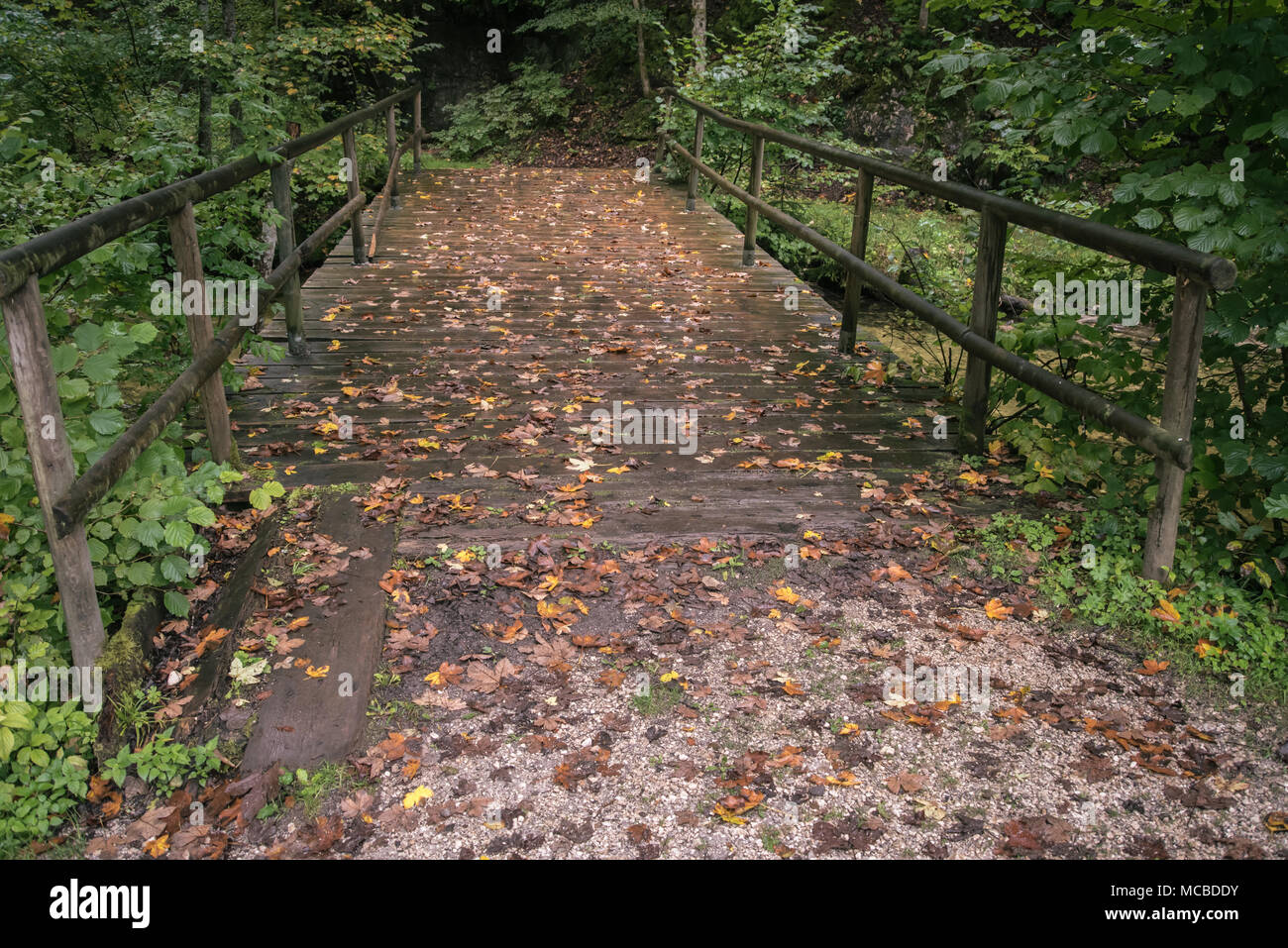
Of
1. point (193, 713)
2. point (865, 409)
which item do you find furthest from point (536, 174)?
point (193, 713)

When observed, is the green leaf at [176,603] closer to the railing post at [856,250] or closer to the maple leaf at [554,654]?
the maple leaf at [554,654]

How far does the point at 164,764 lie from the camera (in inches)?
112

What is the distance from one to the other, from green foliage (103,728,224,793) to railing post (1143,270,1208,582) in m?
3.47

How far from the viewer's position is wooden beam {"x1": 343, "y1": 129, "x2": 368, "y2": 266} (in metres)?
7.90

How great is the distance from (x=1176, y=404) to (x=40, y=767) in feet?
13.2

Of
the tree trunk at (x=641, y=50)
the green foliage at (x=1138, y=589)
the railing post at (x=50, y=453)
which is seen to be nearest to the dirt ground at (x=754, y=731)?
the green foliage at (x=1138, y=589)

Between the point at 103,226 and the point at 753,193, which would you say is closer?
the point at 103,226

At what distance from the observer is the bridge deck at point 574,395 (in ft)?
14.6

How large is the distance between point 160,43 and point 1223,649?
921cm

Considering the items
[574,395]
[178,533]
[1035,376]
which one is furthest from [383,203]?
[1035,376]

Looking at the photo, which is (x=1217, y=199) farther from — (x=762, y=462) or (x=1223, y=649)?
(x=762, y=462)

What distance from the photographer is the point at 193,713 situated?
10.0ft

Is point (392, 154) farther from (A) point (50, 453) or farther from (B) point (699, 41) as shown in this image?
(A) point (50, 453)

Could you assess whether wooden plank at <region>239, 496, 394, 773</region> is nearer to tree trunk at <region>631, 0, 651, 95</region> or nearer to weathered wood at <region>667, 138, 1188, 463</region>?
weathered wood at <region>667, 138, 1188, 463</region>
